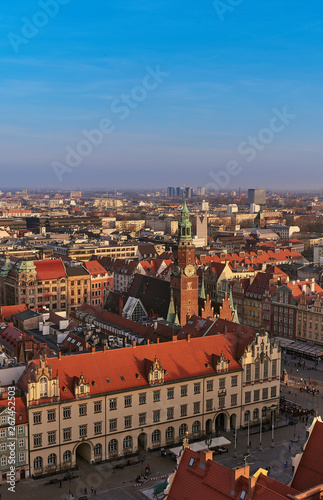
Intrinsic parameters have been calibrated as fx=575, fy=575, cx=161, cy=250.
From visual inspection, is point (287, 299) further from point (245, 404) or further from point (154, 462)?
point (154, 462)

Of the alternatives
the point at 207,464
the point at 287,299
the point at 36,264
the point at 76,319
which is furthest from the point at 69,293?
the point at 207,464

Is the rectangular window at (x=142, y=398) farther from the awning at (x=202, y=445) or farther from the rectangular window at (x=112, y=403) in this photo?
the awning at (x=202, y=445)

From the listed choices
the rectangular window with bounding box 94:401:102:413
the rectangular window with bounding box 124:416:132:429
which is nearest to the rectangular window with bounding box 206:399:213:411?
the rectangular window with bounding box 124:416:132:429

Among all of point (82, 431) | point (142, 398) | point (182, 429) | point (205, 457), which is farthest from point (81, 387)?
point (205, 457)

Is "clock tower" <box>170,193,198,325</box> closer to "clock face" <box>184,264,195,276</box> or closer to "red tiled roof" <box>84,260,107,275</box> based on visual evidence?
"clock face" <box>184,264,195,276</box>

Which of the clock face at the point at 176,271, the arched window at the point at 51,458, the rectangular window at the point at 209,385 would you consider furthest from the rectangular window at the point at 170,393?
the clock face at the point at 176,271

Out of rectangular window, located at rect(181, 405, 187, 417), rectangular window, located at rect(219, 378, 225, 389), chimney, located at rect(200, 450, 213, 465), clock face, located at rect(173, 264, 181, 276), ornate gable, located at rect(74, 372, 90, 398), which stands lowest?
rectangular window, located at rect(181, 405, 187, 417)
